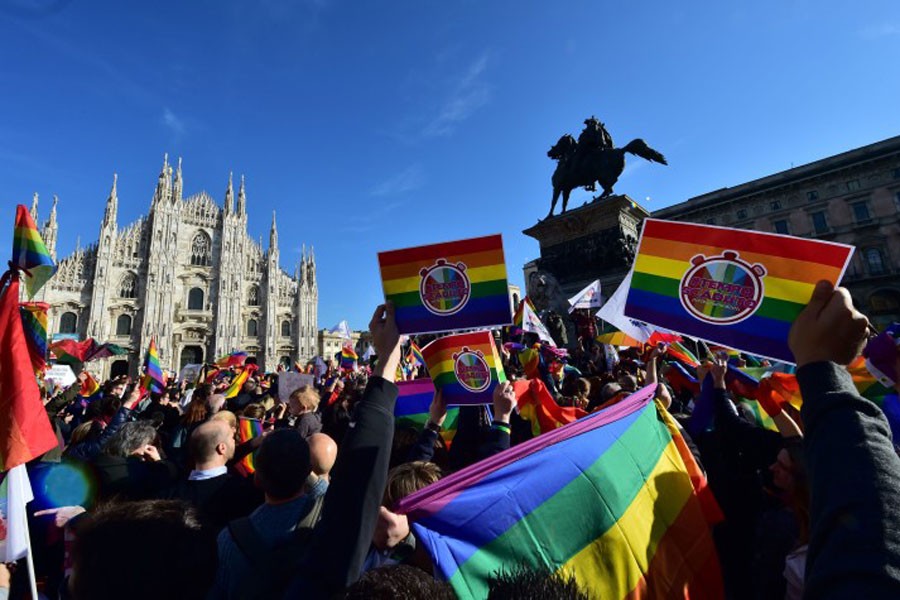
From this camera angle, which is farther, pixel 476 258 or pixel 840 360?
pixel 476 258

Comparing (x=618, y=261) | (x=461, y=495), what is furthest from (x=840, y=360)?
(x=618, y=261)

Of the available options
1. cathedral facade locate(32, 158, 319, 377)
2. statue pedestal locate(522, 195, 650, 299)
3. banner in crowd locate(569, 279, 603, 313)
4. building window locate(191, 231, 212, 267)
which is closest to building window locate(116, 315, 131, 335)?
cathedral facade locate(32, 158, 319, 377)

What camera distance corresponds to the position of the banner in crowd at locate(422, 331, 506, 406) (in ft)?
13.9

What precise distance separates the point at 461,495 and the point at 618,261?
11.5 metres

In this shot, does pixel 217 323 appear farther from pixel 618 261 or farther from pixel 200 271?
pixel 618 261

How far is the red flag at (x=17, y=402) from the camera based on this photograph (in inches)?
84.0

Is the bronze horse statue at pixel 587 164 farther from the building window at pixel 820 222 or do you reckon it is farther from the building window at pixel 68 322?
the building window at pixel 68 322

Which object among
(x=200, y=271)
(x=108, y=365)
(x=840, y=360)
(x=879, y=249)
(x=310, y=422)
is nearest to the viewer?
(x=840, y=360)

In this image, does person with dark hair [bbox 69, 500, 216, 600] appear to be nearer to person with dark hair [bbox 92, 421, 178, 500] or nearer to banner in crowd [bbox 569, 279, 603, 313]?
person with dark hair [bbox 92, 421, 178, 500]

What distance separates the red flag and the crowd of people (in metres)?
0.45

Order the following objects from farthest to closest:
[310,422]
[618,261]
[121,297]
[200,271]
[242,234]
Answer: [242,234]
[200,271]
[121,297]
[618,261]
[310,422]

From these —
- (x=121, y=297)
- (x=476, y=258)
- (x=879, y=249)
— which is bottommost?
(x=476, y=258)

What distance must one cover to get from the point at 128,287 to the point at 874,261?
58330 millimetres

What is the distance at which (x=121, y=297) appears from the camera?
39.3m
